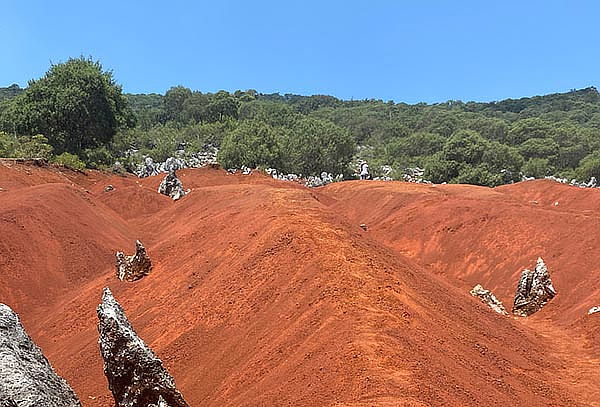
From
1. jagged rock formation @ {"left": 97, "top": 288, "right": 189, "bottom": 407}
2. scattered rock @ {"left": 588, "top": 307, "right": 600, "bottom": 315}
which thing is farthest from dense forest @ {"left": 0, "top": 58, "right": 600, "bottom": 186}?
scattered rock @ {"left": 588, "top": 307, "right": 600, "bottom": 315}

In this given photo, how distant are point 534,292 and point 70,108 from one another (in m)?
41.5

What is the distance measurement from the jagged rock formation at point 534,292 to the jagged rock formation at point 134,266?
13354 millimetres

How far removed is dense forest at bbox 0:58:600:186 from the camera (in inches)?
1973

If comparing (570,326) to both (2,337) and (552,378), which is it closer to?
(552,378)

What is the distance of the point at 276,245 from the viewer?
15.3 m

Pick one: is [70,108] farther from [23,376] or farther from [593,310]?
[23,376]

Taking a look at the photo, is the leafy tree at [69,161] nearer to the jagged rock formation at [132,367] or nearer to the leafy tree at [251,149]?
the leafy tree at [251,149]

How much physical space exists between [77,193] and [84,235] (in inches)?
211

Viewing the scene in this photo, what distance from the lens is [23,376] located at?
18.5 ft

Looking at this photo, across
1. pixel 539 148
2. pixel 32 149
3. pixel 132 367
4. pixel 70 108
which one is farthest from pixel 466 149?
pixel 132 367

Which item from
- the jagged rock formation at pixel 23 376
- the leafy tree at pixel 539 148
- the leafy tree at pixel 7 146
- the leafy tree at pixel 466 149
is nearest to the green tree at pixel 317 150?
the leafy tree at pixel 466 149

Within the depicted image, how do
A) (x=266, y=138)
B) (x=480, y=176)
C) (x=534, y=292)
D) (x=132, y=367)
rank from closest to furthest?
1. (x=132, y=367)
2. (x=534, y=292)
3. (x=480, y=176)
4. (x=266, y=138)

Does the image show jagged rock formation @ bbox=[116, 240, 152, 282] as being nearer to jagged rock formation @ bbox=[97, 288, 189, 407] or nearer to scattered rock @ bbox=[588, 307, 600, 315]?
jagged rock formation @ bbox=[97, 288, 189, 407]

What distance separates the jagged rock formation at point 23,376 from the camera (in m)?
5.29
